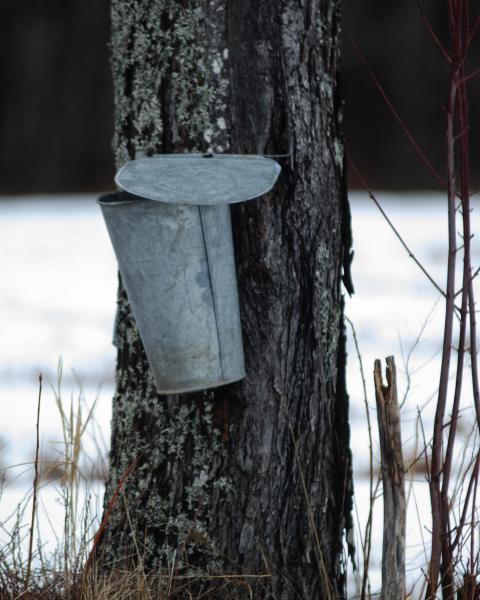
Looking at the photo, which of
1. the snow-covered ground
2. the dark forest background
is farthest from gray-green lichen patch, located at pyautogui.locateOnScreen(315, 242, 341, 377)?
the dark forest background

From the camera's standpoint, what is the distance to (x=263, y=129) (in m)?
2.03

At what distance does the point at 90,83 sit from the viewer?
18016 mm

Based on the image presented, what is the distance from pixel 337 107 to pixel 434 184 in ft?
46.4

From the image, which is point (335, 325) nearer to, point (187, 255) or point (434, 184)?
point (187, 255)

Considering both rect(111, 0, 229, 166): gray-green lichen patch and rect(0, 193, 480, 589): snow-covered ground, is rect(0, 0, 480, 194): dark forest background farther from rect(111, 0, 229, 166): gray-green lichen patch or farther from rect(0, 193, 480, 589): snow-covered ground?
rect(111, 0, 229, 166): gray-green lichen patch

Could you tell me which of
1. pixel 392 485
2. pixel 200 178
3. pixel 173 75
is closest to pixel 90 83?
pixel 173 75

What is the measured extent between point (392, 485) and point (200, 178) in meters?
0.83

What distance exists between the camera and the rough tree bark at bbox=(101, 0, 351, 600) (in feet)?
6.63

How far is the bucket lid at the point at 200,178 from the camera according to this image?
1800 millimetres

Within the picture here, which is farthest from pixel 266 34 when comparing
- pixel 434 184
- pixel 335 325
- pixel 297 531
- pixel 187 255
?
pixel 434 184

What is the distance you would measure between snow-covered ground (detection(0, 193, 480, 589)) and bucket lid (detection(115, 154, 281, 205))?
530mm

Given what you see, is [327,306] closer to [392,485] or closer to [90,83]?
[392,485]

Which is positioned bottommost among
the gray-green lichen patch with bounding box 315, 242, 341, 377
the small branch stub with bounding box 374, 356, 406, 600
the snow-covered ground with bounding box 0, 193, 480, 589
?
the snow-covered ground with bounding box 0, 193, 480, 589

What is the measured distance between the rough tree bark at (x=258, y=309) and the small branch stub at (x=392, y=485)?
157mm
